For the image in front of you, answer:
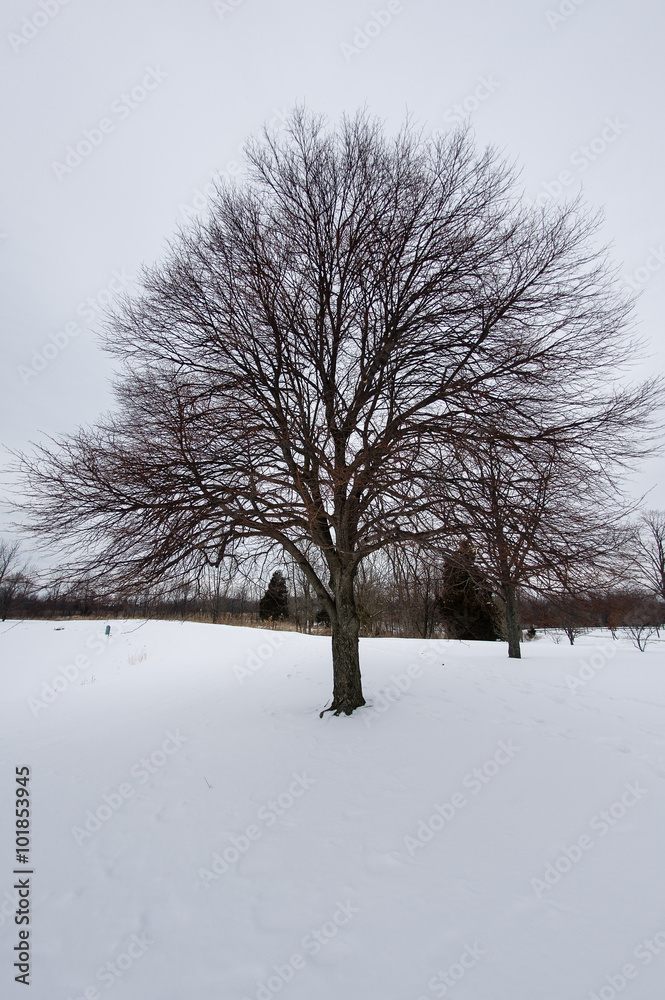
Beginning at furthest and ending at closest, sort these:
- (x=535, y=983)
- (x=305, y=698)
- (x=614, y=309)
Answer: (x=305, y=698)
(x=614, y=309)
(x=535, y=983)

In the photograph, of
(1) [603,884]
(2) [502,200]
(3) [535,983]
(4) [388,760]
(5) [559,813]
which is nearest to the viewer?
(3) [535,983]

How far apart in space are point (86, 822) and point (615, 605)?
229 inches

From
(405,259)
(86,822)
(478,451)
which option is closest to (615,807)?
(478,451)

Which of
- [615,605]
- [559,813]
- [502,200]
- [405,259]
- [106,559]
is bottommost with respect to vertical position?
[559,813]

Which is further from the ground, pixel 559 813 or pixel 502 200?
pixel 502 200

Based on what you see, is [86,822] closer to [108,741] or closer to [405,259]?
[108,741]

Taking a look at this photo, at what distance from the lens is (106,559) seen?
5242 mm
